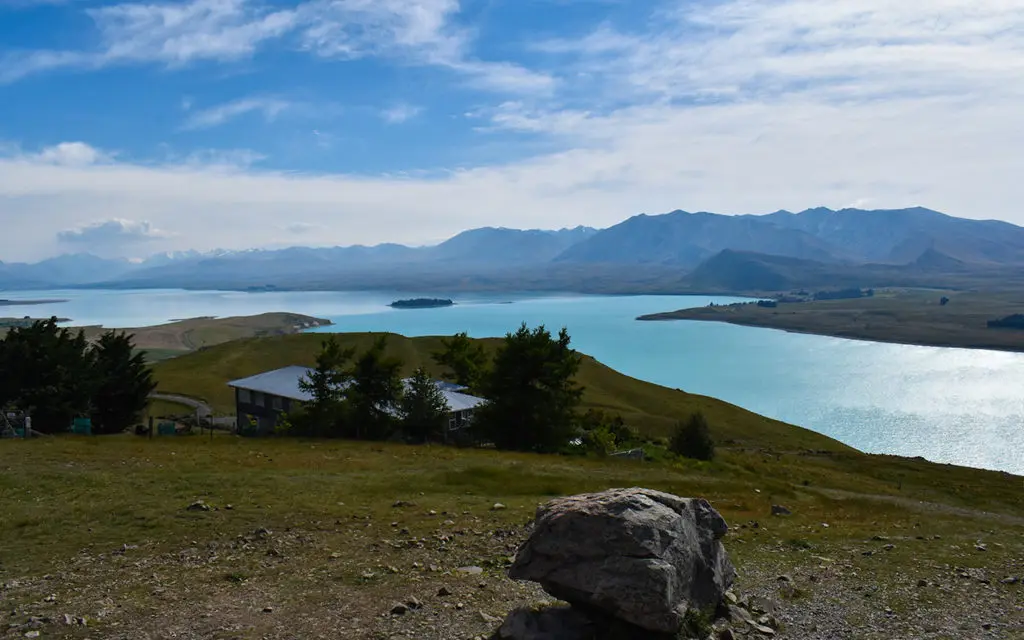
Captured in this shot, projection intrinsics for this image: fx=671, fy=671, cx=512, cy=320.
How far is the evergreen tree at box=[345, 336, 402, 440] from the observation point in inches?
1702

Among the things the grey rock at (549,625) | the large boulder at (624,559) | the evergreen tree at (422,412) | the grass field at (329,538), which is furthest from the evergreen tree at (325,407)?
the grey rock at (549,625)

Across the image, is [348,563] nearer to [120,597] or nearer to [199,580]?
[199,580]

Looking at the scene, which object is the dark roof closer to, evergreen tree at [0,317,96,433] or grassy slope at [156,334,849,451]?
evergreen tree at [0,317,96,433]

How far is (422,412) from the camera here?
43.5 meters

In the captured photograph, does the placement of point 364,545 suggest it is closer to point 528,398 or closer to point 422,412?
point 422,412

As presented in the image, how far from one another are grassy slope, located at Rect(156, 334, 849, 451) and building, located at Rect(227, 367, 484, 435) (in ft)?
62.9

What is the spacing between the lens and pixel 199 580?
47.8 feet

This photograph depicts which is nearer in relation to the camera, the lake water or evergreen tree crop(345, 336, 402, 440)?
evergreen tree crop(345, 336, 402, 440)

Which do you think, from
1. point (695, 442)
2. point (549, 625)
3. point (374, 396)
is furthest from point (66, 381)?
point (695, 442)

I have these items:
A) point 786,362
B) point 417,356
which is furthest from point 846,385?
point 417,356

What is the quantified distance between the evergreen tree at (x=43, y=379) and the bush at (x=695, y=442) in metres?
40.5

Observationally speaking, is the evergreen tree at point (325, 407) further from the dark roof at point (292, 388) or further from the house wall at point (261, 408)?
the house wall at point (261, 408)

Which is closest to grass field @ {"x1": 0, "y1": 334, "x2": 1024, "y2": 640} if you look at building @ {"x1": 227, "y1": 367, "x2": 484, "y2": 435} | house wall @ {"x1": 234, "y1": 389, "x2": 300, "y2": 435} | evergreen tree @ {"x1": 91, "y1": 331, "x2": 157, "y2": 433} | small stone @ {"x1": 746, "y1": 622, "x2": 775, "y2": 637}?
small stone @ {"x1": 746, "y1": 622, "x2": 775, "y2": 637}

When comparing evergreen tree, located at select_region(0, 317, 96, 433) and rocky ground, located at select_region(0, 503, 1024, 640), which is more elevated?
evergreen tree, located at select_region(0, 317, 96, 433)
